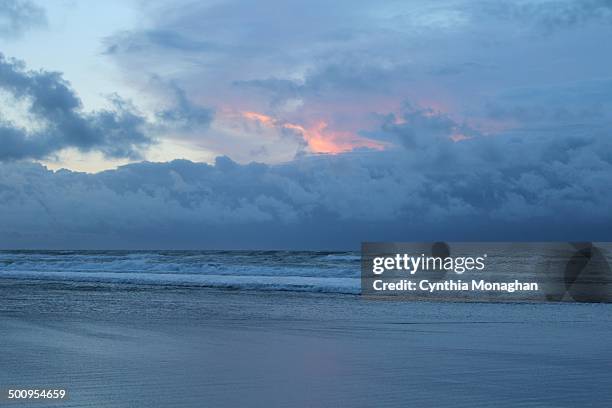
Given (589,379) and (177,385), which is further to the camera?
(589,379)

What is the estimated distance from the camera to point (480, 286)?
24.9m

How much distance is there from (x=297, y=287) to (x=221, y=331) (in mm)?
11839

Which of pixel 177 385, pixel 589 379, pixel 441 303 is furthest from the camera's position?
pixel 441 303

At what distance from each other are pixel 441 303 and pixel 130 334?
8972 millimetres

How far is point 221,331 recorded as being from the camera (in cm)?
1044

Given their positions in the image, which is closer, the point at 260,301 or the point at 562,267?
the point at 260,301

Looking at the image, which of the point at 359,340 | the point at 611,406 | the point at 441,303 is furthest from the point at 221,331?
the point at 441,303

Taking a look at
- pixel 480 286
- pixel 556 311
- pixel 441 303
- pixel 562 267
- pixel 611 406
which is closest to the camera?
pixel 611 406

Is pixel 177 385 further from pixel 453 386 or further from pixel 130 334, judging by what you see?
pixel 130 334

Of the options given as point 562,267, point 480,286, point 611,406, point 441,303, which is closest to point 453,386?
point 611,406

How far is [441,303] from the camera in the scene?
16484mm

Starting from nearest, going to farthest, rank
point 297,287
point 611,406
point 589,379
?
point 611,406
point 589,379
point 297,287

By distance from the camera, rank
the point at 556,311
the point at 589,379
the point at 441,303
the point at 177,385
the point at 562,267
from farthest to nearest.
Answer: the point at 562,267, the point at 441,303, the point at 556,311, the point at 589,379, the point at 177,385

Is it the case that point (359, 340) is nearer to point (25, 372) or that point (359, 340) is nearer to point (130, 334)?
point (130, 334)
